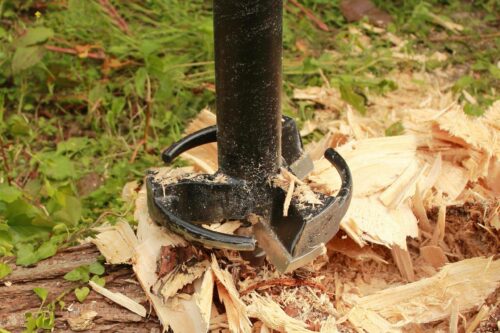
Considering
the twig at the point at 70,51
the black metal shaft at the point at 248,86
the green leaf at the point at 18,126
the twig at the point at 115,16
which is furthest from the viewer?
the twig at the point at 115,16

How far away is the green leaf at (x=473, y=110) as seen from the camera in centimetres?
285

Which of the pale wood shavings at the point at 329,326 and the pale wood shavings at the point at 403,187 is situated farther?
the pale wood shavings at the point at 403,187

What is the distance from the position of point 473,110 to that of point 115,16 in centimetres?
171

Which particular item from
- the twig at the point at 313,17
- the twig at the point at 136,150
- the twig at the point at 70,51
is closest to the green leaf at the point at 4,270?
the twig at the point at 136,150

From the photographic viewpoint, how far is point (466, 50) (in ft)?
11.3

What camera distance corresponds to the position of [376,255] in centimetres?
185

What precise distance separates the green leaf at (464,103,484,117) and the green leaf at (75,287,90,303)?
6.00ft

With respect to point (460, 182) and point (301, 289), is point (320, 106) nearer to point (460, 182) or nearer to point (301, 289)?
point (460, 182)

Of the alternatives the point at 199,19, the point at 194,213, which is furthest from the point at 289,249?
the point at 199,19

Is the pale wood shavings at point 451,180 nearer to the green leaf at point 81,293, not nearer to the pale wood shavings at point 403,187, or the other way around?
the pale wood shavings at point 403,187

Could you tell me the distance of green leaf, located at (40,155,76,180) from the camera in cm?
254

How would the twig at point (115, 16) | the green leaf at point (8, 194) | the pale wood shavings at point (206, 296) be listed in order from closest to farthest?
the pale wood shavings at point (206, 296) < the green leaf at point (8, 194) < the twig at point (115, 16)

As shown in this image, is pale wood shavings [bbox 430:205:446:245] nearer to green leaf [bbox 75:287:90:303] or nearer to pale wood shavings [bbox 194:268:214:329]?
pale wood shavings [bbox 194:268:214:329]

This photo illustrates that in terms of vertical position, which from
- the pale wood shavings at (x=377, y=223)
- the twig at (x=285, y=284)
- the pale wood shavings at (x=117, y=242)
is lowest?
the twig at (x=285, y=284)
